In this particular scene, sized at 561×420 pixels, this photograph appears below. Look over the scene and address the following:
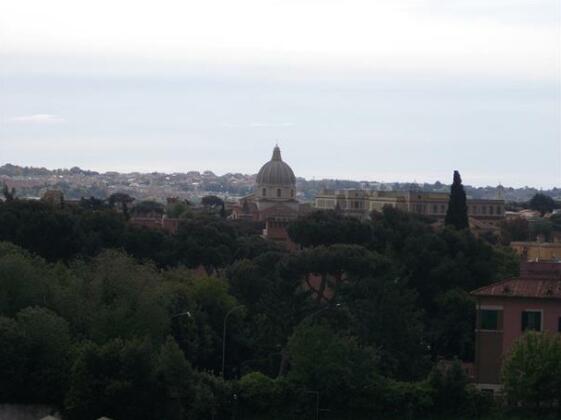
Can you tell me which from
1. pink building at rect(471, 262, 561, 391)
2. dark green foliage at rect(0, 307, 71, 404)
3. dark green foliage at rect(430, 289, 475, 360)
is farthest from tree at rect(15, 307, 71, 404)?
dark green foliage at rect(430, 289, 475, 360)

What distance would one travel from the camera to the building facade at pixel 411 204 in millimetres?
132875

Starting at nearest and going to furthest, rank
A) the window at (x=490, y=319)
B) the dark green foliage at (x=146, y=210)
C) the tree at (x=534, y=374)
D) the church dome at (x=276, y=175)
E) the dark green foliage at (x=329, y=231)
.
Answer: the tree at (x=534, y=374), the window at (x=490, y=319), the dark green foliage at (x=329, y=231), the dark green foliage at (x=146, y=210), the church dome at (x=276, y=175)

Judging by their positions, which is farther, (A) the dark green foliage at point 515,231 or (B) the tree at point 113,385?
(A) the dark green foliage at point 515,231

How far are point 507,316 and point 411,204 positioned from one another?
93.6 metres

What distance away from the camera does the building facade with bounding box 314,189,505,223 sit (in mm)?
132875

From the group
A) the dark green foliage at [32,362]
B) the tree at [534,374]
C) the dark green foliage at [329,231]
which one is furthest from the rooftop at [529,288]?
the dark green foliage at [329,231]

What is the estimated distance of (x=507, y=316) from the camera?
40.9 meters

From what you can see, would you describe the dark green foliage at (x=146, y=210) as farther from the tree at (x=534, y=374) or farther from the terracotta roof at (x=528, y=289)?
the tree at (x=534, y=374)

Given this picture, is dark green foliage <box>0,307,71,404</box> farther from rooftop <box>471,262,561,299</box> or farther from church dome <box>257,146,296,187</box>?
church dome <box>257,146,296,187</box>

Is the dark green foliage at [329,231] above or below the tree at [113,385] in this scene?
above

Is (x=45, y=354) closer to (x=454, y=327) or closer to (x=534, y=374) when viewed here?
(x=534, y=374)

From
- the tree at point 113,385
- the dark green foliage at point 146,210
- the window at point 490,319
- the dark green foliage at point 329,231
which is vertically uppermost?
the dark green foliage at point 329,231

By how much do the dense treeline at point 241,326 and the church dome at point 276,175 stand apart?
10657 centimetres

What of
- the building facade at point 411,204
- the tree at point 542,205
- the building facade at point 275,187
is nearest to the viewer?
the building facade at point 411,204
